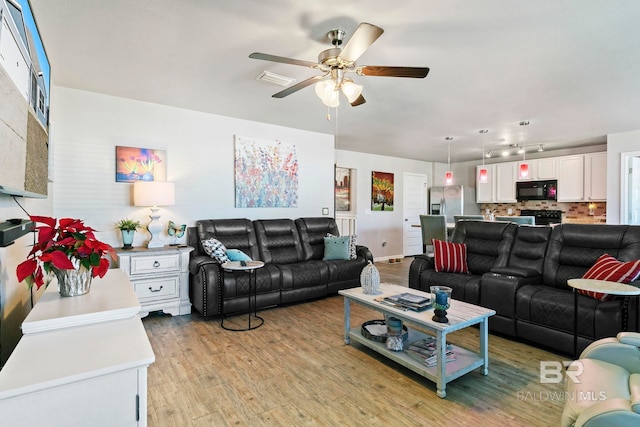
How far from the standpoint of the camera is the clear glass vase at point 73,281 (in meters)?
1.33

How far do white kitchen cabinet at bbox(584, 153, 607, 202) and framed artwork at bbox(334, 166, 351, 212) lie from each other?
439 centimetres

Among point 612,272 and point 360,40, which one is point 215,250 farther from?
point 612,272

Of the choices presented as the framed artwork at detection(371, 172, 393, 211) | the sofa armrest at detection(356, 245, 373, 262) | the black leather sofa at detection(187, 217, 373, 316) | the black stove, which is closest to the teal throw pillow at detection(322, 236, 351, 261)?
the black leather sofa at detection(187, 217, 373, 316)

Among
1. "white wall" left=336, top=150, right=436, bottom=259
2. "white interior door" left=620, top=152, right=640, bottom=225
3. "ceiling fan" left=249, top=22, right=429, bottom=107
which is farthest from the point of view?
"white wall" left=336, top=150, right=436, bottom=259

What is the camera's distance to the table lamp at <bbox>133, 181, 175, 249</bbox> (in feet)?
11.8

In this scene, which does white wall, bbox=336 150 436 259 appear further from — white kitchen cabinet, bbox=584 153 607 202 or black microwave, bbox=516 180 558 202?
white kitchen cabinet, bbox=584 153 607 202

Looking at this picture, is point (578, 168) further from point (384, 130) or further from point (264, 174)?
point (264, 174)

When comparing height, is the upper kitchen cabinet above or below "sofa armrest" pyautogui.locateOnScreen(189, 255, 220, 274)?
above

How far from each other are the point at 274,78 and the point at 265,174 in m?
1.95

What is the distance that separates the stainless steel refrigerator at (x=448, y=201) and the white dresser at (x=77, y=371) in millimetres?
7655

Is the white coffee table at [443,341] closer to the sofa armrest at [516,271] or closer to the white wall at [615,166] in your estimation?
the sofa armrest at [516,271]

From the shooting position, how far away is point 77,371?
Result: 2.70 feet

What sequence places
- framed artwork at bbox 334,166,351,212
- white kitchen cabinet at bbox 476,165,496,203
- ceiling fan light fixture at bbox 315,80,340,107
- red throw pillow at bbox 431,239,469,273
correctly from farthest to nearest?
white kitchen cabinet at bbox 476,165,496,203
framed artwork at bbox 334,166,351,212
red throw pillow at bbox 431,239,469,273
ceiling fan light fixture at bbox 315,80,340,107

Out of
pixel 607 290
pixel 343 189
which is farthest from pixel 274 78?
pixel 343 189
